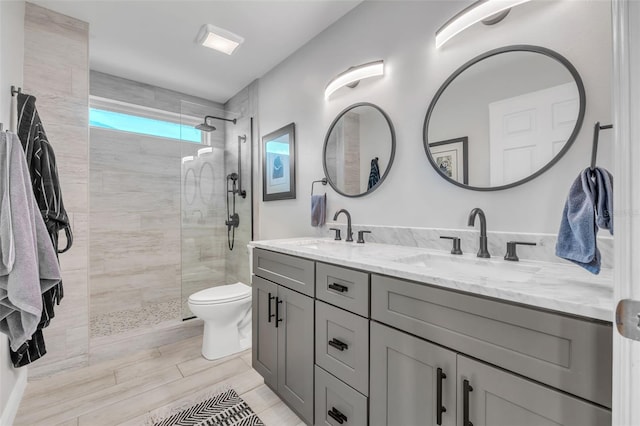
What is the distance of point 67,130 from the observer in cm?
208

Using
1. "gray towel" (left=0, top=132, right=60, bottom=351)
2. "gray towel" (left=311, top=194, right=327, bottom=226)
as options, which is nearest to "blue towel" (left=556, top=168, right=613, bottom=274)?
"gray towel" (left=311, top=194, right=327, bottom=226)

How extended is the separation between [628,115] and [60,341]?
3106 mm

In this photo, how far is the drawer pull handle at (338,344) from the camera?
1233 mm


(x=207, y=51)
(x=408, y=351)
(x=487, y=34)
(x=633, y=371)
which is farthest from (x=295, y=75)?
(x=633, y=371)

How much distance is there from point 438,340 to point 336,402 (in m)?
0.67

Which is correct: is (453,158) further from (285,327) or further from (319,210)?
(285,327)

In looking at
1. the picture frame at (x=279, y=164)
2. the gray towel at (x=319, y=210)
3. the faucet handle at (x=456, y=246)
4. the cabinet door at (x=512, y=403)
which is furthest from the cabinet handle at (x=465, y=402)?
the picture frame at (x=279, y=164)

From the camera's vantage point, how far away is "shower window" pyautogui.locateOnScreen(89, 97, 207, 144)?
9.48ft

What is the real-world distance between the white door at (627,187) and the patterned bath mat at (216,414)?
5.25ft

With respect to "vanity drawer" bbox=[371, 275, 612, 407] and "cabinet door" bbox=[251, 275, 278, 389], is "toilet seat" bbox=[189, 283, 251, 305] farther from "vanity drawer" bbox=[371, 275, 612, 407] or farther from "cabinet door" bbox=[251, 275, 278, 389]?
"vanity drawer" bbox=[371, 275, 612, 407]

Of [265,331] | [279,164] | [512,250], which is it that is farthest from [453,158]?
[279,164]

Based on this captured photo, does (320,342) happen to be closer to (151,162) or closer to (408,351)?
(408,351)

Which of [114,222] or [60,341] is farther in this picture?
[114,222]

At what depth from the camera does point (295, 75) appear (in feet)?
8.16
